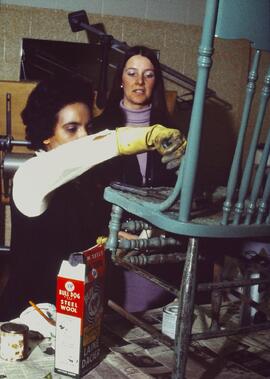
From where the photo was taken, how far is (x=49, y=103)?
1.97 meters

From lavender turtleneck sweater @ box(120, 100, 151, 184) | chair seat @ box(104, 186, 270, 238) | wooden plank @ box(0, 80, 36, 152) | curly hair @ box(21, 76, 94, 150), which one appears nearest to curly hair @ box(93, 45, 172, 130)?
lavender turtleneck sweater @ box(120, 100, 151, 184)

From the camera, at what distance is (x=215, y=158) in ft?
12.5

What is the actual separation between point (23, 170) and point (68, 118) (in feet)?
1.87

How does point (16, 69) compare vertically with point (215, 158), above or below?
above

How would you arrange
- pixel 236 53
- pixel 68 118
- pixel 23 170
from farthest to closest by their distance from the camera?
pixel 236 53 → pixel 68 118 → pixel 23 170

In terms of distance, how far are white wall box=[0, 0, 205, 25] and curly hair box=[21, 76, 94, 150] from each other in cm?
122

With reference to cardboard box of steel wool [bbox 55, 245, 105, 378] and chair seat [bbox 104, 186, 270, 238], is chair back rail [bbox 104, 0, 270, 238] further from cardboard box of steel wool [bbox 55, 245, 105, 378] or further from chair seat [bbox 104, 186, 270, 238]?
cardboard box of steel wool [bbox 55, 245, 105, 378]

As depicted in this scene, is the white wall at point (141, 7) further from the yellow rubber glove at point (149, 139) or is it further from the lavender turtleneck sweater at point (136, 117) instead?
the yellow rubber glove at point (149, 139)

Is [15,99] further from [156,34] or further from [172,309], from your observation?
[172,309]

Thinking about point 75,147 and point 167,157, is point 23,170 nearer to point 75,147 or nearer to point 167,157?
point 75,147

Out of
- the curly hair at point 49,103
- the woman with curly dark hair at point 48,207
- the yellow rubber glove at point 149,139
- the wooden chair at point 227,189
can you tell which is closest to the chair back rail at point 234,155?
the wooden chair at point 227,189

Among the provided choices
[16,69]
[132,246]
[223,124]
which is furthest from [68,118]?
[223,124]

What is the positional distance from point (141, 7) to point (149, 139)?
2465mm

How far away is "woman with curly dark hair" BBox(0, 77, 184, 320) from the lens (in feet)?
4.80
